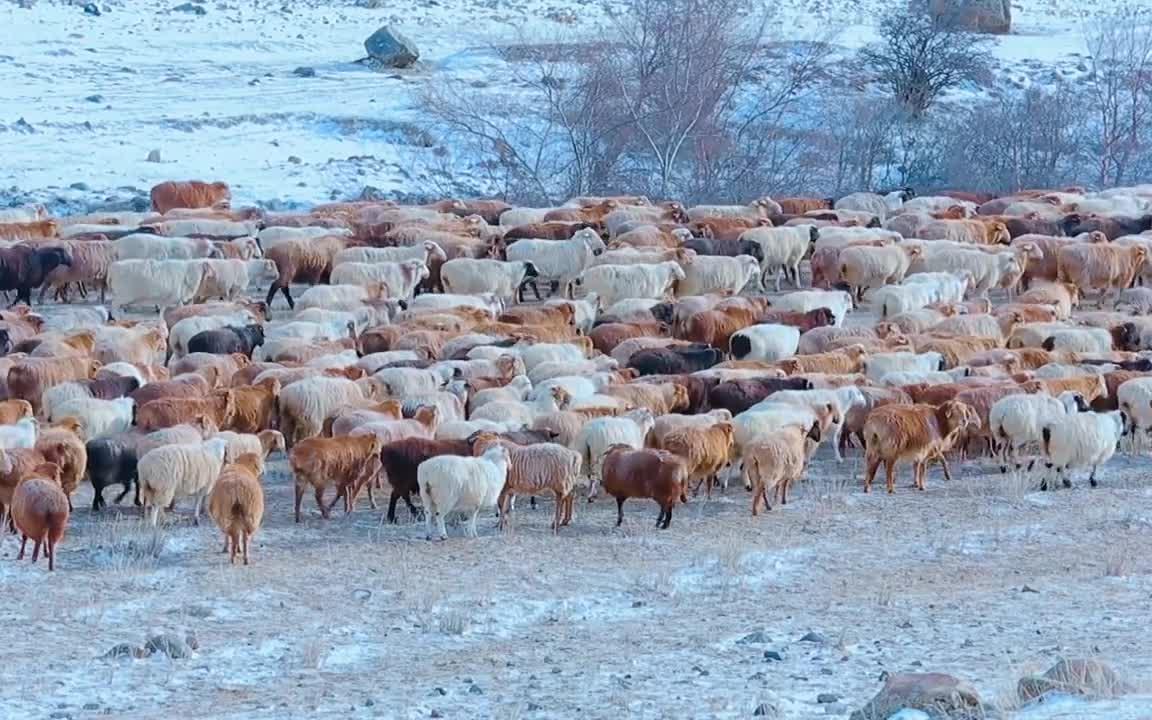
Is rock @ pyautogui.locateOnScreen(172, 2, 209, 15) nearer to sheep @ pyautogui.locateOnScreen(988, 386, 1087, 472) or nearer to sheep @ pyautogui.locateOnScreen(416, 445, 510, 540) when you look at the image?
sheep @ pyautogui.locateOnScreen(988, 386, 1087, 472)

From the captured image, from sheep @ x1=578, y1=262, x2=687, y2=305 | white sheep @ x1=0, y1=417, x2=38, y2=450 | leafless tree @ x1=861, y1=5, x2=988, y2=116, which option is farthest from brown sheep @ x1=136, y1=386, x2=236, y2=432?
leafless tree @ x1=861, y1=5, x2=988, y2=116

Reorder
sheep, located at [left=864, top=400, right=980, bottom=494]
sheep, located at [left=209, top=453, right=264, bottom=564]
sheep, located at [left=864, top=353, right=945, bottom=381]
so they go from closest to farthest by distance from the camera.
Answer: sheep, located at [left=209, top=453, right=264, bottom=564], sheep, located at [left=864, top=400, right=980, bottom=494], sheep, located at [left=864, top=353, right=945, bottom=381]

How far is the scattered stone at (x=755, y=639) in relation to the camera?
9.91 m

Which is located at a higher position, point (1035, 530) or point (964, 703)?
point (964, 703)

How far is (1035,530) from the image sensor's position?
43.3ft

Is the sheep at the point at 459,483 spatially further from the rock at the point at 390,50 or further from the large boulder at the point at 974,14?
the large boulder at the point at 974,14

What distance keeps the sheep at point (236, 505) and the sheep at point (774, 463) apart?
3.72 metres

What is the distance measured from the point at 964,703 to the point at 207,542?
6.32 meters

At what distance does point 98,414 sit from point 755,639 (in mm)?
6375

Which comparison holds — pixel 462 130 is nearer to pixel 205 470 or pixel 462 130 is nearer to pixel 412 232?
pixel 412 232

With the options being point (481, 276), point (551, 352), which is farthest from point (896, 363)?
point (481, 276)

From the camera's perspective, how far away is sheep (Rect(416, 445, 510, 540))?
12.4 meters

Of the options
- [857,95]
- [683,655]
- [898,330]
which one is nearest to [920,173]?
[857,95]

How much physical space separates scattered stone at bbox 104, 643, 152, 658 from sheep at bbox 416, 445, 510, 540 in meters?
3.03
